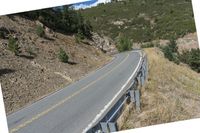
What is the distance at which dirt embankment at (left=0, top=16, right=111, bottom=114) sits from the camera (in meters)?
24.9

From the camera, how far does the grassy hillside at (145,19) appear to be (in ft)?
326

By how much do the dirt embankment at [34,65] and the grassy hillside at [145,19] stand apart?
48.3 meters

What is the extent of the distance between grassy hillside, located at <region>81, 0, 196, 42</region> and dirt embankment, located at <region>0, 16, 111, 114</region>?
4827cm

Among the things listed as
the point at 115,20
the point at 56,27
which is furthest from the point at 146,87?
the point at 115,20

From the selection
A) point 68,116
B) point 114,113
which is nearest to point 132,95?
point 114,113

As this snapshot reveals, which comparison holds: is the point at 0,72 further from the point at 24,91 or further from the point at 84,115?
the point at 84,115

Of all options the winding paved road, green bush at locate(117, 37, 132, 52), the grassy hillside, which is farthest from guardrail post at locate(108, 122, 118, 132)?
the grassy hillside

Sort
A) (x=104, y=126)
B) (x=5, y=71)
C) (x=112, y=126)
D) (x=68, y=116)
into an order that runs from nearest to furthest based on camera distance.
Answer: (x=104, y=126) < (x=112, y=126) < (x=68, y=116) < (x=5, y=71)

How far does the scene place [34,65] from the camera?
103 feet

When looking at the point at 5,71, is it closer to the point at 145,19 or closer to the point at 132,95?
the point at 132,95

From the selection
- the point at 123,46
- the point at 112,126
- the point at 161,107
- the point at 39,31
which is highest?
the point at 39,31

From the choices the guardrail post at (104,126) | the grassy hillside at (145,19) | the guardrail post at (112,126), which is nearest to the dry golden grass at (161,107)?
the guardrail post at (112,126)

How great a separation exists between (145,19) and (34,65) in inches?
3497

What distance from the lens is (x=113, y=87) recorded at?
798 inches
